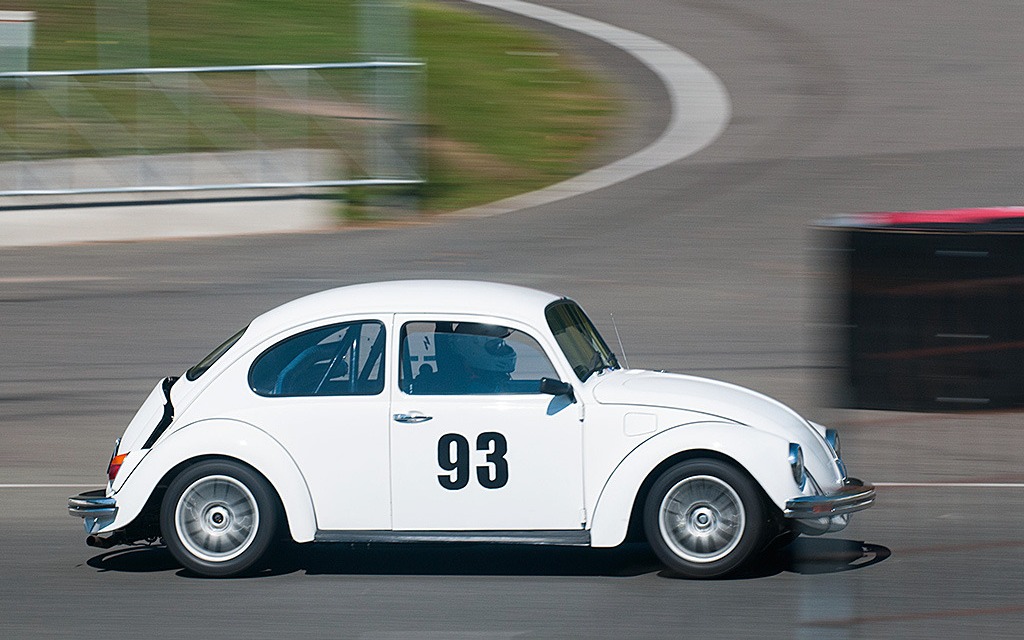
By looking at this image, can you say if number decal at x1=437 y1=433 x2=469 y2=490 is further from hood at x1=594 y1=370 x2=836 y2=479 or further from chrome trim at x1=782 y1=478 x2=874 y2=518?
chrome trim at x1=782 y1=478 x2=874 y2=518

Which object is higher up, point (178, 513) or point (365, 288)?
point (365, 288)

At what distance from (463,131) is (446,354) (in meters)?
14.6

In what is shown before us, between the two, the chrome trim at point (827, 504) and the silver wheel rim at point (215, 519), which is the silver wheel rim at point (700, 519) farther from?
the silver wheel rim at point (215, 519)

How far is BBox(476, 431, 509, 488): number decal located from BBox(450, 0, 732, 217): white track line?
1171 cm

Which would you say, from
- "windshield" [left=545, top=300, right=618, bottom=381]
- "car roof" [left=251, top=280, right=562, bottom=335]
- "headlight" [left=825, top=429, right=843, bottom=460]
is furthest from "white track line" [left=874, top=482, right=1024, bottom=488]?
"car roof" [left=251, top=280, right=562, bottom=335]

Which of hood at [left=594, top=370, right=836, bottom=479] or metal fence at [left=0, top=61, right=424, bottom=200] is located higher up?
metal fence at [left=0, top=61, right=424, bottom=200]

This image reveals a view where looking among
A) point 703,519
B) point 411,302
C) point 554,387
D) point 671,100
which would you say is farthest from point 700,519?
point 671,100

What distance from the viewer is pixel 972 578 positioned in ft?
23.6

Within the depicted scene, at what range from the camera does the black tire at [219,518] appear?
7.25m

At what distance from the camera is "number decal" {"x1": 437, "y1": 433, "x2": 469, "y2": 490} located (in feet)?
23.6

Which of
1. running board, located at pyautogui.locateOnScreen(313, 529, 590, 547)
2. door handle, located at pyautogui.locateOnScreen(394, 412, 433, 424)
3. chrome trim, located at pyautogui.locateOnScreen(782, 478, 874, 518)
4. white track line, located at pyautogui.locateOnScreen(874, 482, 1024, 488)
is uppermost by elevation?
door handle, located at pyautogui.locateOnScreen(394, 412, 433, 424)

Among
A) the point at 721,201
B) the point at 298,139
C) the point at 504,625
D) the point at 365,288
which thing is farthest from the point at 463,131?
the point at 504,625

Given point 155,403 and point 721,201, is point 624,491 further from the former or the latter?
point 721,201

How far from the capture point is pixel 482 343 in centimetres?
743
